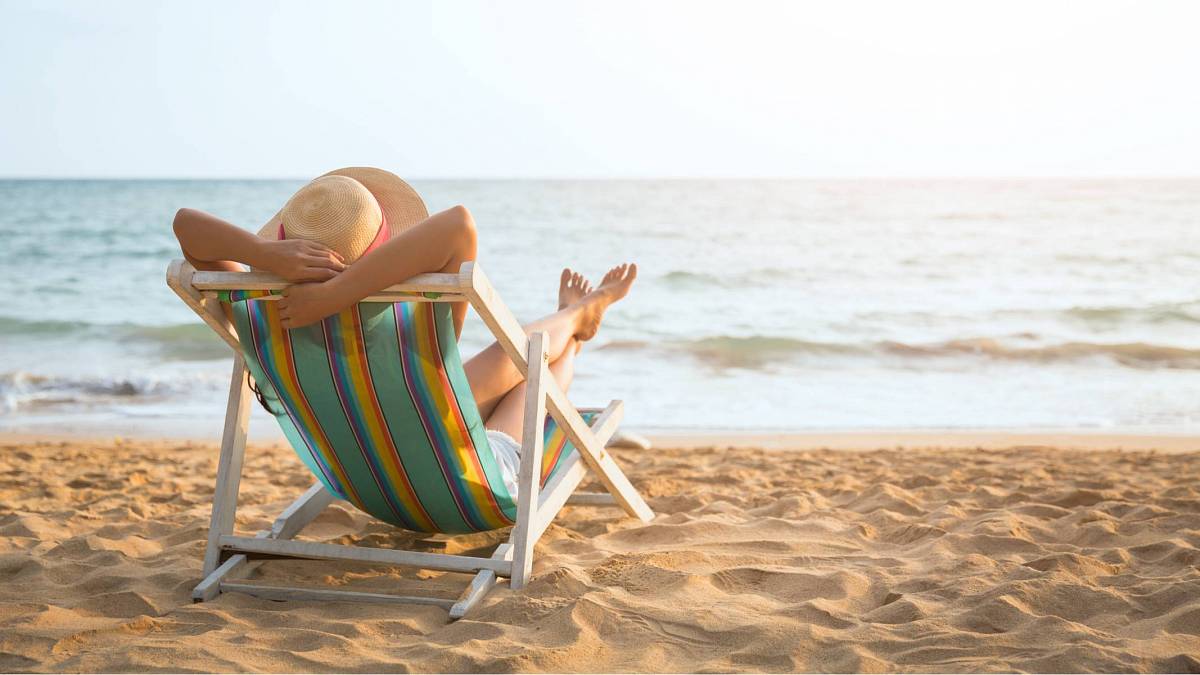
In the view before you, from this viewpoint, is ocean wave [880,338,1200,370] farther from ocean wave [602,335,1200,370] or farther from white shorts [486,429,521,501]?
white shorts [486,429,521,501]

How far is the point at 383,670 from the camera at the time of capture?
218 cm

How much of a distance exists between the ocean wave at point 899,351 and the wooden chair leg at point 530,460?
6591mm

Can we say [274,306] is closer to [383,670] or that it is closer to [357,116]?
[383,670]

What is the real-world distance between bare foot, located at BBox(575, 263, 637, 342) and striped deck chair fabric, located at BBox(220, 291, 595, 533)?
861 mm

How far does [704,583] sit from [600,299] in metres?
1.21

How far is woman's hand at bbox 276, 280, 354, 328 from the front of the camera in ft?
7.63

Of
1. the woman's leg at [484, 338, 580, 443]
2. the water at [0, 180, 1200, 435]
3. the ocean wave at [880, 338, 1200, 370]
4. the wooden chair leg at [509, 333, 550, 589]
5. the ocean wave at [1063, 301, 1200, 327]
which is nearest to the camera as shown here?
the wooden chair leg at [509, 333, 550, 589]

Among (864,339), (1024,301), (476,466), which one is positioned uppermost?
(1024,301)

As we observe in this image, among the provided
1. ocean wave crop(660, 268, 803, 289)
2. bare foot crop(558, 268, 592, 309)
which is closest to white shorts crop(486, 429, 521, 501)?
bare foot crop(558, 268, 592, 309)

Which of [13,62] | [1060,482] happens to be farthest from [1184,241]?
[13,62]

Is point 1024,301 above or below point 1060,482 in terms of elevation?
above

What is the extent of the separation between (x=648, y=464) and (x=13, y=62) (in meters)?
28.3

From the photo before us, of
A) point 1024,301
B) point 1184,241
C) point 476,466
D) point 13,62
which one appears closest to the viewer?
point 476,466

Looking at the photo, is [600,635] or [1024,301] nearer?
[600,635]
